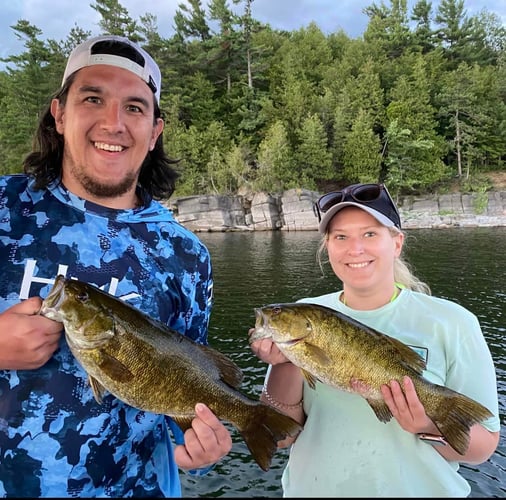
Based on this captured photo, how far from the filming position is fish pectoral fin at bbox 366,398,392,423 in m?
2.52

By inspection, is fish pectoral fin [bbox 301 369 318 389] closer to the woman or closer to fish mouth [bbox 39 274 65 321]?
the woman

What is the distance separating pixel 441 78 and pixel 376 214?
71.5 meters

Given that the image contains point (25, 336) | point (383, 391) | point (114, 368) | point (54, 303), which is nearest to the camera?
point (25, 336)

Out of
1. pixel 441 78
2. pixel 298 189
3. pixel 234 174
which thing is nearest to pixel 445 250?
pixel 298 189

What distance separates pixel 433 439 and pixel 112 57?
10.1 ft

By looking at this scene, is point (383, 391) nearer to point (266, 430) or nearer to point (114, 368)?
point (266, 430)

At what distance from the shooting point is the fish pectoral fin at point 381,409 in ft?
8.27

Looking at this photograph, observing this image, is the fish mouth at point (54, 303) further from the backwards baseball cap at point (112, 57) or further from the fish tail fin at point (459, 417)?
the fish tail fin at point (459, 417)

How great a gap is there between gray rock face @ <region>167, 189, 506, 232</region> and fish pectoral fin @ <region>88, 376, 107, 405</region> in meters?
42.8

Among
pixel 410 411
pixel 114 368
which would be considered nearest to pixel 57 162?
pixel 114 368

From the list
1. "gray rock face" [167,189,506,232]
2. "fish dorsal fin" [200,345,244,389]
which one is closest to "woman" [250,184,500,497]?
"fish dorsal fin" [200,345,244,389]

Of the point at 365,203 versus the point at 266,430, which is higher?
the point at 365,203

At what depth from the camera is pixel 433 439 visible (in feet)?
8.03

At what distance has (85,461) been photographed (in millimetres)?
2178
